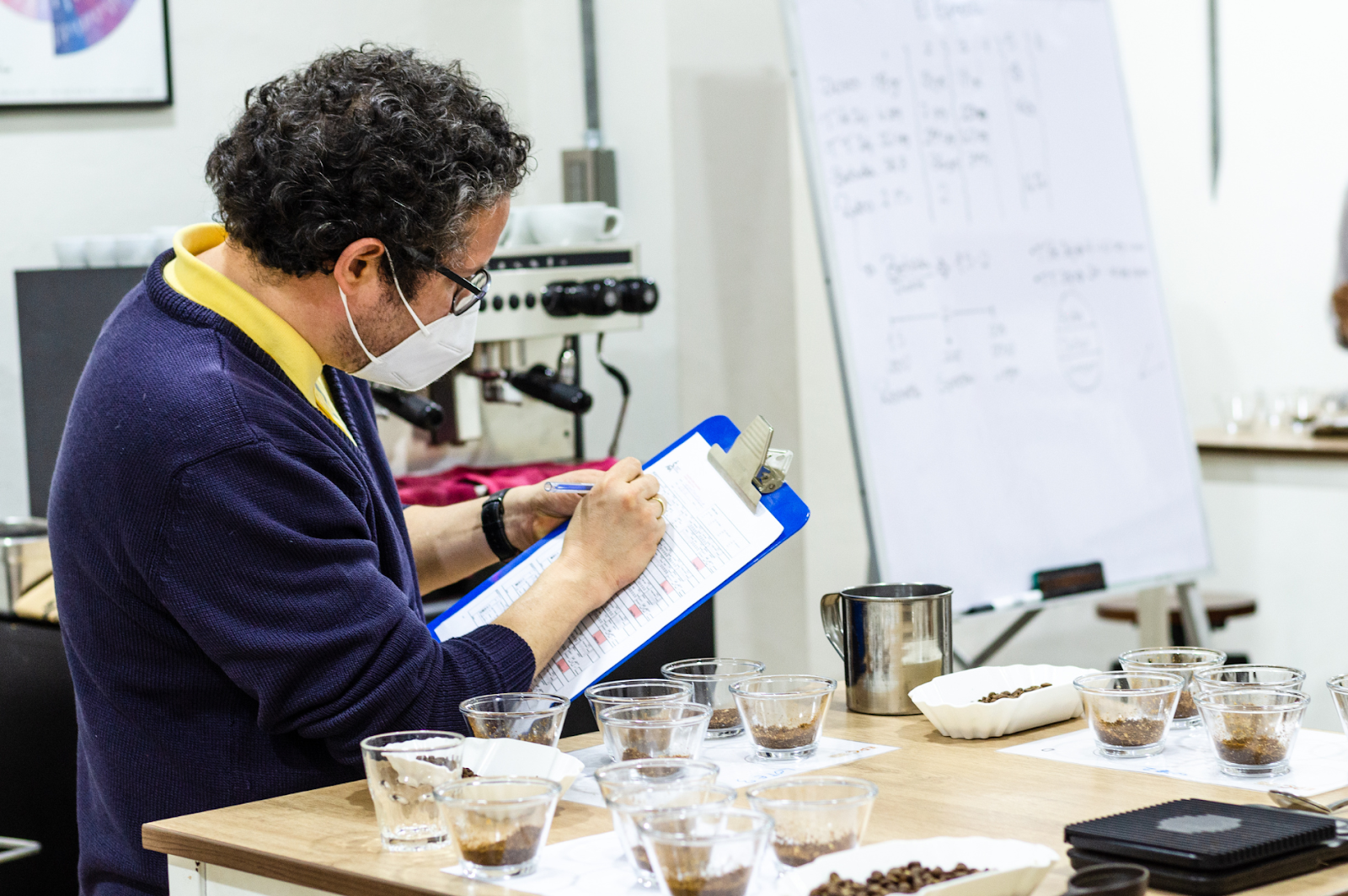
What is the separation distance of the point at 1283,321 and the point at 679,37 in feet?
9.23

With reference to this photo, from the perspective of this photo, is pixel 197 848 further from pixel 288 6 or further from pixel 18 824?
pixel 288 6

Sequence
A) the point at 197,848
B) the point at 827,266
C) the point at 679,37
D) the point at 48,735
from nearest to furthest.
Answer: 1. the point at 197,848
2. the point at 48,735
3. the point at 827,266
4. the point at 679,37

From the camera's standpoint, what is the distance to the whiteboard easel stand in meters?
2.85

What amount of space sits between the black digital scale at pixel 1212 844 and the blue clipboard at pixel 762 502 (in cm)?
45

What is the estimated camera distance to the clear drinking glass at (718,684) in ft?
4.87

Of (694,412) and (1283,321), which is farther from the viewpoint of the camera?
(1283,321)

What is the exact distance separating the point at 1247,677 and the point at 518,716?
68cm

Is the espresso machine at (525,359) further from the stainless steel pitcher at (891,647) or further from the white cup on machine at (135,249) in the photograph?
the stainless steel pitcher at (891,647)

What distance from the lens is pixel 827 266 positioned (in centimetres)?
266

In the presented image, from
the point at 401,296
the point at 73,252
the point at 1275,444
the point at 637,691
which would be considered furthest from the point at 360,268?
the point at 1275,444

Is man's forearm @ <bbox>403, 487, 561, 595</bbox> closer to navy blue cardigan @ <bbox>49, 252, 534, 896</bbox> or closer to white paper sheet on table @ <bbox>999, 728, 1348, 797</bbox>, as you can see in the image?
navy blue cardigan @ <bbox>49, 252, 534, 896</bbox>

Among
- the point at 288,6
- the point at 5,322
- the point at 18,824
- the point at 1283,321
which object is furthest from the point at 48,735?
the point at 1283,321

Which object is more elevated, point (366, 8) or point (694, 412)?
point (366, 8)

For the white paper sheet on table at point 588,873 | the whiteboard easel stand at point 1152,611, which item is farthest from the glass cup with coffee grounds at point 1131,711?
the whiteboard easel stand at point 1152,611
